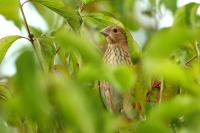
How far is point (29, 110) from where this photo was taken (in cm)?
Result: 112

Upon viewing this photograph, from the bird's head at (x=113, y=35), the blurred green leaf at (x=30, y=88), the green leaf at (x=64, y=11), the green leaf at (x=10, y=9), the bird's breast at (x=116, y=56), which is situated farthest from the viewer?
the bird's head at (x=113, y=35)

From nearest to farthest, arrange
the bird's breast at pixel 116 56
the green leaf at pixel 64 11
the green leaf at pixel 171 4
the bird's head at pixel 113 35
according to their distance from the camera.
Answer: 1. the green leaf at pixel 64 11
2. the green leaf at pixel 171 4
3. the bird's breast at pixel 116 56
4. the bird's head at pixel 113 35

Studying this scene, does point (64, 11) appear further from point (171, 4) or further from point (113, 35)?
point (113, 35)

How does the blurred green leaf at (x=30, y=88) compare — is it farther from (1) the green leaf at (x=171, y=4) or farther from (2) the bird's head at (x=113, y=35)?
(2) the bird's head at (x=113, y=35)

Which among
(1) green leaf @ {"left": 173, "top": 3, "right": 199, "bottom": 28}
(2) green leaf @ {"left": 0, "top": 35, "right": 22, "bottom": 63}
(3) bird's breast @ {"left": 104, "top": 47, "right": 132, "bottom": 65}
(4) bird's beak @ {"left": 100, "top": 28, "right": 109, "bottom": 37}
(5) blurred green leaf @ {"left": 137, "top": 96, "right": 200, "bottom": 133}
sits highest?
(5) blurred green leaf @ {"left": 137, "top": 96, "right": 200, "bottom": 133}

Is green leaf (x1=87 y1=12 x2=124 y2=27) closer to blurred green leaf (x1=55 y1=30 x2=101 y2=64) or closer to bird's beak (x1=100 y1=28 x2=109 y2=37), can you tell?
blurred green leaf (x1=55 y1=30 x2=101 y2=64)

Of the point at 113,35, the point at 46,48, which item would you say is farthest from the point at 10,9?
the point at 113,35

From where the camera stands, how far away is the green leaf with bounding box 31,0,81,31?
2.12 meters

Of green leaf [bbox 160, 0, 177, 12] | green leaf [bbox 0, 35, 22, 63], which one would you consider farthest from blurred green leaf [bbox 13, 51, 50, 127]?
green leaf [bbox 160, 0, 177, 12]

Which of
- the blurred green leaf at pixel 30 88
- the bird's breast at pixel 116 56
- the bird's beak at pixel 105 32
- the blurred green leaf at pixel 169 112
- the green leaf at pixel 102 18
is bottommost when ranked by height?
the bird's breast at pixel 116 56

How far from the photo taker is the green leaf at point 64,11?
2.12 metres

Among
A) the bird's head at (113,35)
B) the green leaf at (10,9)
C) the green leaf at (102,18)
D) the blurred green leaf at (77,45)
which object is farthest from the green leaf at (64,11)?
the bird's head at (113,35)

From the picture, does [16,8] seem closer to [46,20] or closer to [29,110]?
[29,110]

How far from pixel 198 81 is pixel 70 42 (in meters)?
0.72
